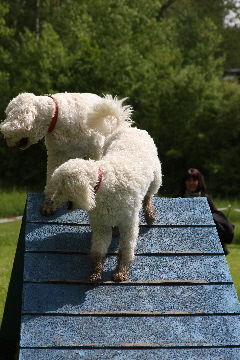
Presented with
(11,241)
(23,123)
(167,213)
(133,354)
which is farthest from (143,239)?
(11,241)

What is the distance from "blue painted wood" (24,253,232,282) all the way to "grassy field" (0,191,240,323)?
96.8 inches

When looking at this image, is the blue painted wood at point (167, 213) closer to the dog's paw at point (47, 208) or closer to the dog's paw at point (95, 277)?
the dog's paw at point (47, 208)

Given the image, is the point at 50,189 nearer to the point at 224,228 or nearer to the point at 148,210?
the point at 148,210

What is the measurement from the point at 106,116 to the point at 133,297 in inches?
55.7

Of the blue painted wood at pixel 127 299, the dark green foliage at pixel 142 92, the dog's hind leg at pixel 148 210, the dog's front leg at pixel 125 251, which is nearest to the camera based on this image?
the blue painted wood at pixel 127 299

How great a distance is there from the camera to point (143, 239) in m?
4.98

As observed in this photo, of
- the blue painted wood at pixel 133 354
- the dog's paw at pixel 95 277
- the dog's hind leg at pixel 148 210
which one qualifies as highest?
the dog's hind leg at pixel 148 210

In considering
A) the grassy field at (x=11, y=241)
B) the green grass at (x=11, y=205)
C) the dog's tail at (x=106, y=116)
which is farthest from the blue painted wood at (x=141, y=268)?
the green grass at (x=11, y=205)

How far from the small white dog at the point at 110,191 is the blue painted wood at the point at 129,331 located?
1.22ft

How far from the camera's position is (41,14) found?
85.5 feet

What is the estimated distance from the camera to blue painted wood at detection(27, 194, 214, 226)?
505 cm

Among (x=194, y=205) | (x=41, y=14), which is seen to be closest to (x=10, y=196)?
(x=194, y=205)

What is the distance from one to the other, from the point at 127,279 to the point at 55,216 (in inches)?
33.8

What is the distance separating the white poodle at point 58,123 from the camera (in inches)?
183
